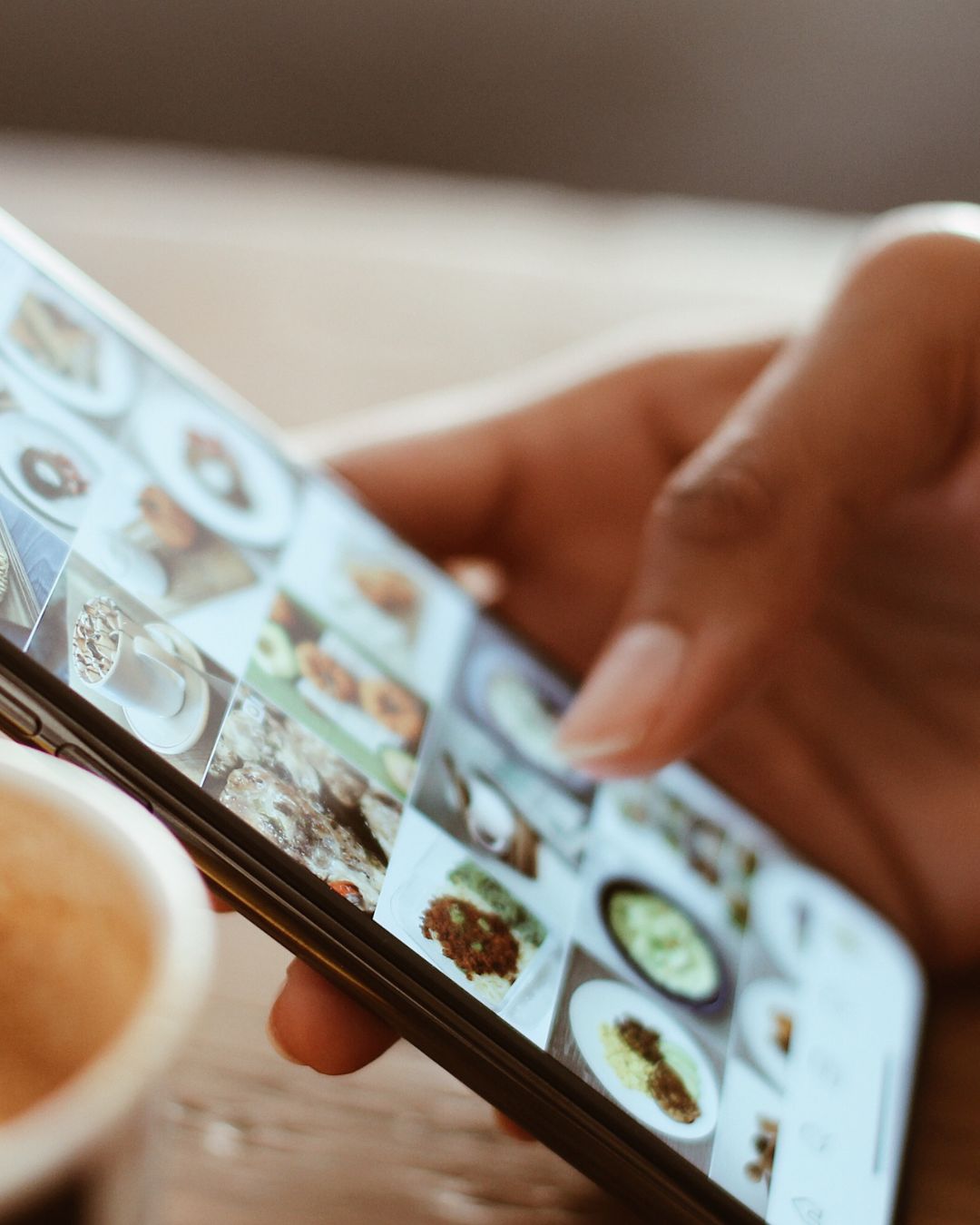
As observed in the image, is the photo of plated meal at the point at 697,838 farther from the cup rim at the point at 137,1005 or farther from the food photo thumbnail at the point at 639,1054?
the cup rim at the point at 137,1005

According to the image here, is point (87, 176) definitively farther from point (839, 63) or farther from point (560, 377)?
point (839, 63)

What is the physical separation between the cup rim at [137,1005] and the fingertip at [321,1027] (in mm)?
133

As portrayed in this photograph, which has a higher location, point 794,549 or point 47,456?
point 794,549

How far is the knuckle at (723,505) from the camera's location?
17.2 inches

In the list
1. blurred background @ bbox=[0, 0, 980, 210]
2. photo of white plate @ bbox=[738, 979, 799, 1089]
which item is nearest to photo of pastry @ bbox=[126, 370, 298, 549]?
photo of white plate @ bbox=[738, 979, 799, 1089]

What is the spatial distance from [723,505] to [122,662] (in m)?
0.24

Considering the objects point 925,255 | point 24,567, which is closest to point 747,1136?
point 24,567

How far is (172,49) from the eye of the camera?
1513 millimetres

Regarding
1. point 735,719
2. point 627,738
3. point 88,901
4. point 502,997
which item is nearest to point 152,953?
point 88,901

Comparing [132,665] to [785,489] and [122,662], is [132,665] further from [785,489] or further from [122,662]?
[785,489]

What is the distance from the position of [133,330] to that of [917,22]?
138 centimetres

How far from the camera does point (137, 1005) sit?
175mm

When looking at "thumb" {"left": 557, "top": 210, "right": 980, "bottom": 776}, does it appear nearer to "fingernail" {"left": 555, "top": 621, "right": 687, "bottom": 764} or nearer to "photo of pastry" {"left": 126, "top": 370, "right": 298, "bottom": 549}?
"fingernail" {"left": 555, "top": 621, "right": 687, "bottom": 764}

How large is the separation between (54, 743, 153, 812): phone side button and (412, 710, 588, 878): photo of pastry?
0.30ft
